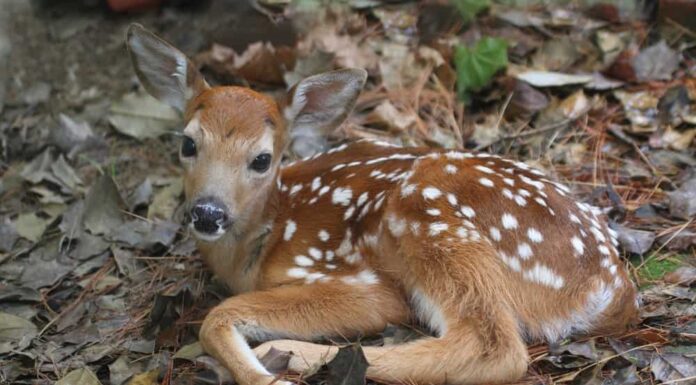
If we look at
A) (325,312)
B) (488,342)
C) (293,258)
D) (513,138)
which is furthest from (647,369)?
(513,138)

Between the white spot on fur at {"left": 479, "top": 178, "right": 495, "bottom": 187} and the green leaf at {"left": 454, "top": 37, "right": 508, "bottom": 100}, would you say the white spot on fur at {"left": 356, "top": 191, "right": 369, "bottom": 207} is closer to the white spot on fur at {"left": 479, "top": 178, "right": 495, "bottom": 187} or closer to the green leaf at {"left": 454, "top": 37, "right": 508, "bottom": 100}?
the white spot on fur at {"left": 479, "top": 178, "right": 495, "bottom": 187}

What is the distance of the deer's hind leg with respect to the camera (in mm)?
3068

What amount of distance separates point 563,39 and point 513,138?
0.95 metres

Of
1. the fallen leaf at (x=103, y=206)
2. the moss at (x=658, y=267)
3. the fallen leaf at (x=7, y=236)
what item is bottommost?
the fallen leaf at (x=7, y=236)

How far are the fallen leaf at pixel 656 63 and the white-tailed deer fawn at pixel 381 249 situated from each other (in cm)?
164

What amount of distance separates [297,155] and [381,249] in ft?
4.85

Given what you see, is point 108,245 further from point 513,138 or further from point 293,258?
point 513,138

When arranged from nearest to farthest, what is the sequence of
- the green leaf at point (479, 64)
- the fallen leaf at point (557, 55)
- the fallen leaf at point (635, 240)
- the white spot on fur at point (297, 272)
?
the white spot on fur at point (297, 272) → the fallen leaf at point (635, 240) → the green leaf at point (479, 64) → the fallen leaf at point (557, 55)

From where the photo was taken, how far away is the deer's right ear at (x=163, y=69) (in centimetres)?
362

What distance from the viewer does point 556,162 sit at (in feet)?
14.7

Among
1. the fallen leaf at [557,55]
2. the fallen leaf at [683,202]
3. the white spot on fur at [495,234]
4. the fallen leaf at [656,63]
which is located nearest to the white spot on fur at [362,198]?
the white spot on fur at [495,234]

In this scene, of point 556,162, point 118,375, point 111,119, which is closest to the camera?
point 118,375

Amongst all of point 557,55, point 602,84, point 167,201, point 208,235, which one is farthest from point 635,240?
point 167,201

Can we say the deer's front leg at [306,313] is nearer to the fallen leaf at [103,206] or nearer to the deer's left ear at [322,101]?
the deer's left ear at [322,101]
